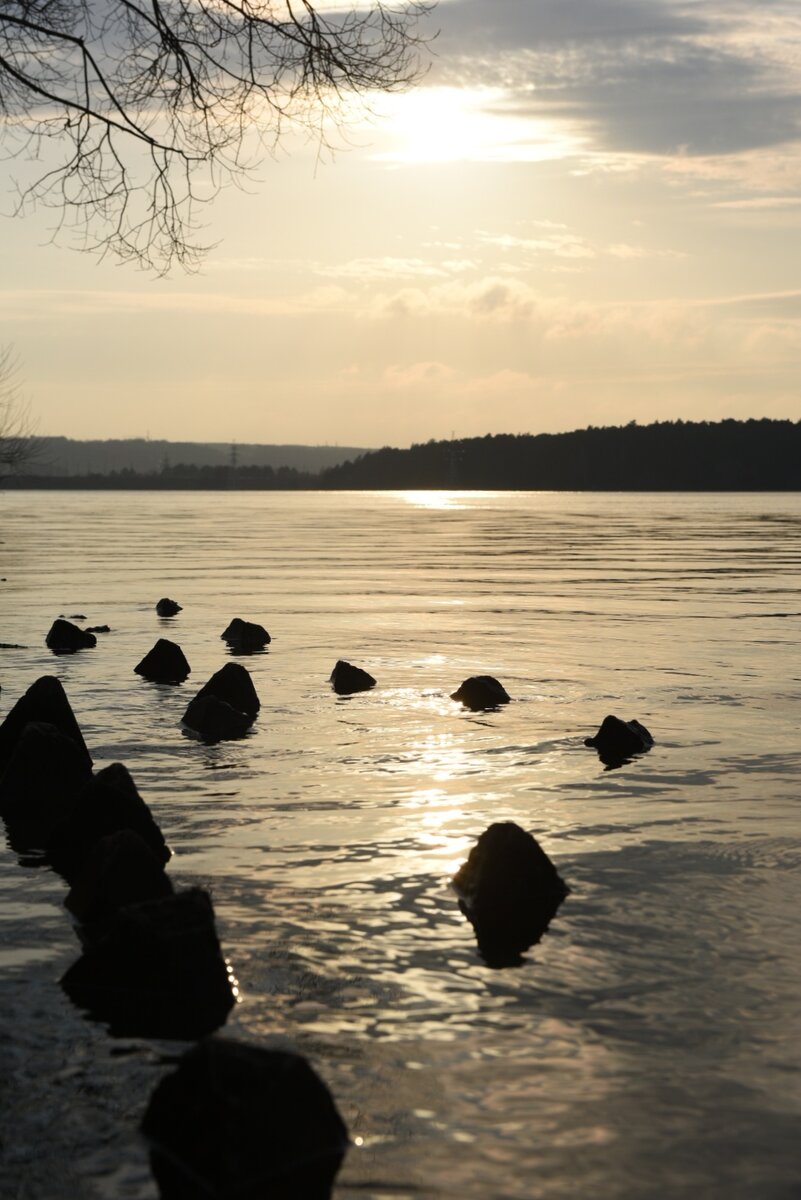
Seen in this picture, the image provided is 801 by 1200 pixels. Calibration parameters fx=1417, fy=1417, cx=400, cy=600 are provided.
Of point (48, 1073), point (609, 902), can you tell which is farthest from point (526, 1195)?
point (609, 902)

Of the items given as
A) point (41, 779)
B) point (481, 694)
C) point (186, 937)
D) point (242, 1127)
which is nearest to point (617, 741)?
point (481, 694)

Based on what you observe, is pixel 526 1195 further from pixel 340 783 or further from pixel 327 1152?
pixel 340 783

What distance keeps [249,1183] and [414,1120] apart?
35.5 inches

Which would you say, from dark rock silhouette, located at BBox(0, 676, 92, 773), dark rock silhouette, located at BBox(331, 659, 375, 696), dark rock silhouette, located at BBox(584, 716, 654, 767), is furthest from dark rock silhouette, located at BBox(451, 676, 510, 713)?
dark rock silhouette, located at BBox(0, 676, 92, 773)

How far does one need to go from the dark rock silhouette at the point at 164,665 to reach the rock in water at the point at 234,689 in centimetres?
362

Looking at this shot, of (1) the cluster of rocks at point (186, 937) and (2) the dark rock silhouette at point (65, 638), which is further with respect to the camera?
(2) the dark rock silhouette at point (65, 638)

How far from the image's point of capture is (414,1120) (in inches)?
246

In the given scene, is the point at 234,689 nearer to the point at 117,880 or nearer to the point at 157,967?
the point at 117,880

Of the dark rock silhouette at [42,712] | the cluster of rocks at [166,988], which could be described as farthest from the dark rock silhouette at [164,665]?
the cluster of rocks at [166,988]

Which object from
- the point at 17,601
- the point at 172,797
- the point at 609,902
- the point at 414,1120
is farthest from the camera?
the point at 17,601

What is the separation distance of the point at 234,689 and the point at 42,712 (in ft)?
13.0

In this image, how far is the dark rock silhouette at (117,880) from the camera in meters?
8.80

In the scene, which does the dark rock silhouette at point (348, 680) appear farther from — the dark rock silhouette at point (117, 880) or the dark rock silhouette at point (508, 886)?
the dark rock silhouette at point (117, 880)

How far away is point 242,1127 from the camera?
5594mm
